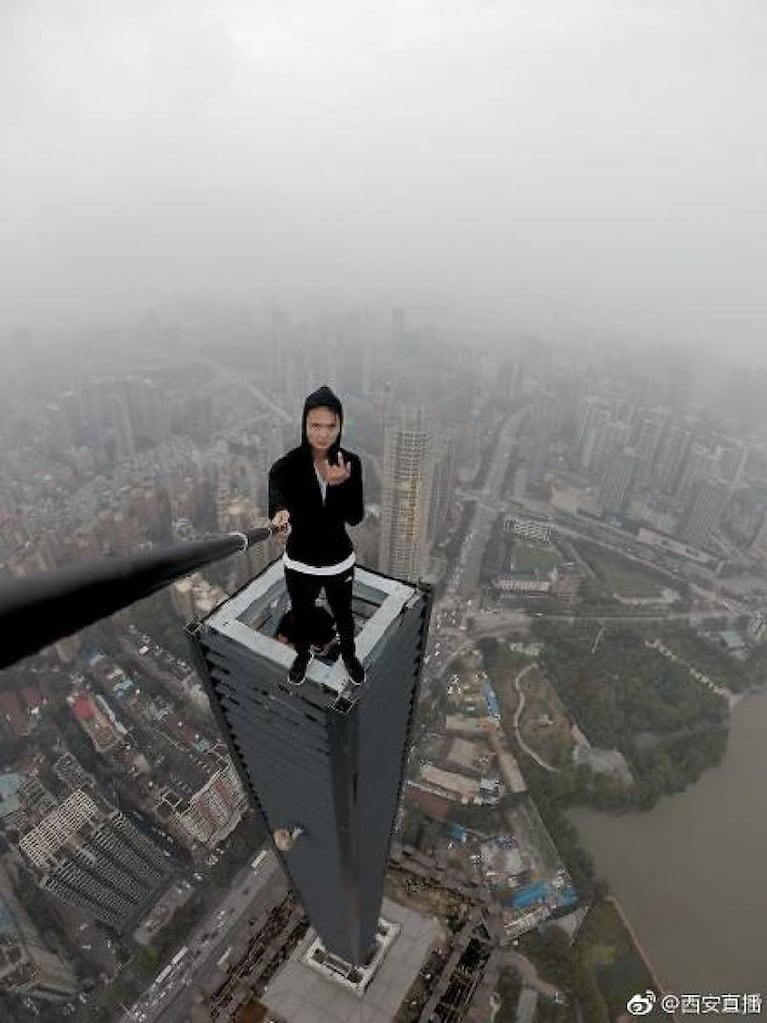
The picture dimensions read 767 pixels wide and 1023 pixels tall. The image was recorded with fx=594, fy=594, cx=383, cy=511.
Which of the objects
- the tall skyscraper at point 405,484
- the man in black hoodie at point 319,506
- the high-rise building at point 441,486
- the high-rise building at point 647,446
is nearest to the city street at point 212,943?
the tall skyscraper at point 405,484

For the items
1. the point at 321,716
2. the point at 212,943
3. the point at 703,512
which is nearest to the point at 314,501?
the point at 321,716

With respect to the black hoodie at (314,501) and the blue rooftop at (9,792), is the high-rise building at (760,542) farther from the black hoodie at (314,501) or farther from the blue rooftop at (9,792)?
the black hoodie at (314,501)

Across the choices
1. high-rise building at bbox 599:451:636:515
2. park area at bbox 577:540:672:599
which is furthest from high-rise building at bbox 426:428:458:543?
high-rise building at bbox 599:451:636:515

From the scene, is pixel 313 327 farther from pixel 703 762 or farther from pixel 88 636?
pixel 703 762

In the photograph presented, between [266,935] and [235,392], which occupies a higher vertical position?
[266,935]

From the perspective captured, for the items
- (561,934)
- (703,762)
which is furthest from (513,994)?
(703,762)
